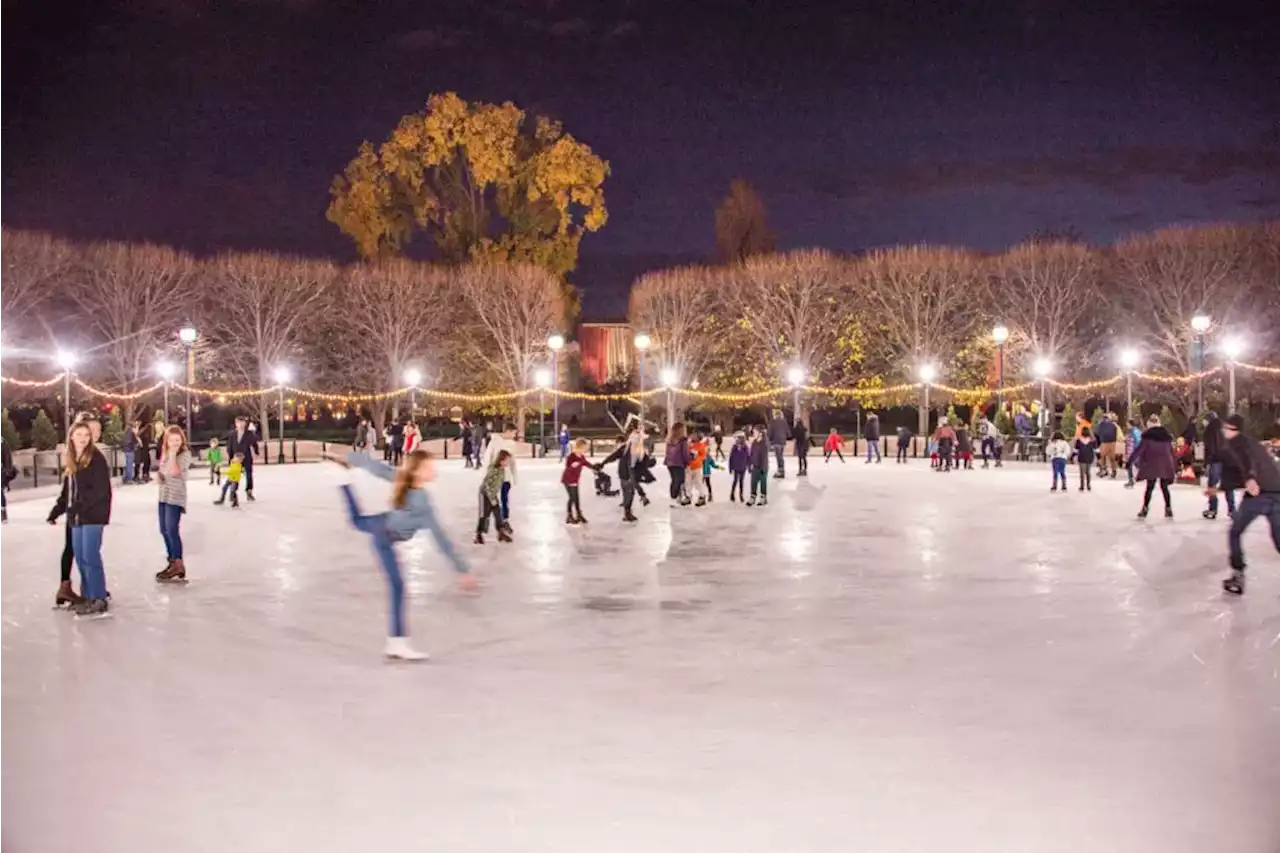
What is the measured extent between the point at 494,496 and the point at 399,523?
263 inches

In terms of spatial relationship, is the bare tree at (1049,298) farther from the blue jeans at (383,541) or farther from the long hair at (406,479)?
the blue jeans at (383,541)

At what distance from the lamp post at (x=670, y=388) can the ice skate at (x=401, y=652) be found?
35527mm

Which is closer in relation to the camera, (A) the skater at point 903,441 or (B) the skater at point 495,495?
(B) the skater at point 495,495

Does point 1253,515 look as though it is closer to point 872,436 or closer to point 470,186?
point 872,436

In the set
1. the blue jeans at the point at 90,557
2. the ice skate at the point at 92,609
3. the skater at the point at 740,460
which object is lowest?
the ice skate at the point at 92,609

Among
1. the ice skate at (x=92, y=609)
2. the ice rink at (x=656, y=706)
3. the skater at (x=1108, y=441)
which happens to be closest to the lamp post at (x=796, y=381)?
the skater at (x=1108, y=441)

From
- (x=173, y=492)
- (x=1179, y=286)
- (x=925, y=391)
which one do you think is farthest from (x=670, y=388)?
(x=173, y=492)

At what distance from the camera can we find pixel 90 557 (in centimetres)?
943

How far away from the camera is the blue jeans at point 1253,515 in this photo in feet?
32.8

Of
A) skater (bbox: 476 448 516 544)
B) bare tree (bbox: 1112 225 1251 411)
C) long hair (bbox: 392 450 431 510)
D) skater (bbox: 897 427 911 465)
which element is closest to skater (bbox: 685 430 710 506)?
skater (bbox: 476 448 516 544)

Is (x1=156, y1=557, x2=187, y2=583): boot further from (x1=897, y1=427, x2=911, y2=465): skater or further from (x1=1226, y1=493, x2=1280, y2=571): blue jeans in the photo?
(x1=897, y1=427, x2=911, y2=465): skater

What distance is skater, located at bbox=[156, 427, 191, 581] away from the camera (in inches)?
440

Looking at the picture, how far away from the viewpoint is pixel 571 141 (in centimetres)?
4991

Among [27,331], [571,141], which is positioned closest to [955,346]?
[571,141]
